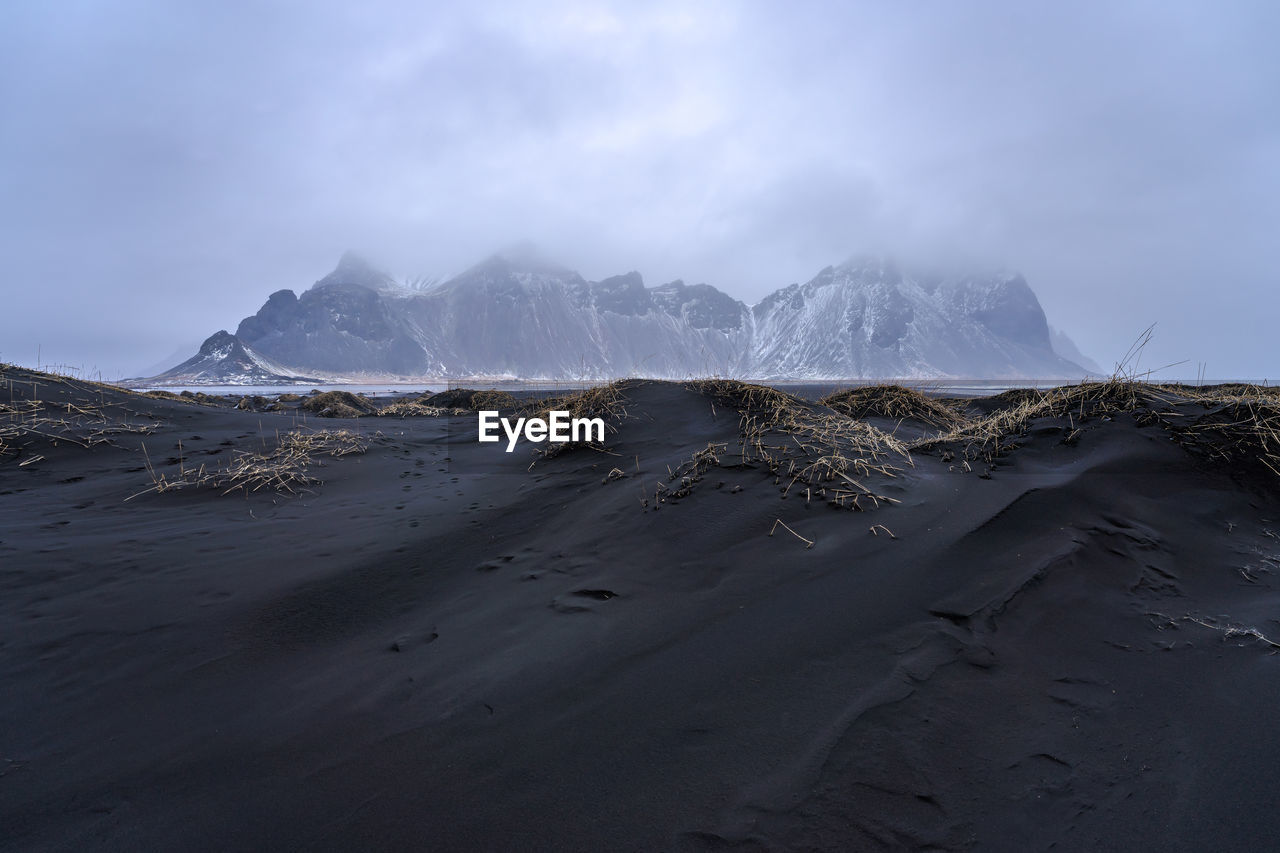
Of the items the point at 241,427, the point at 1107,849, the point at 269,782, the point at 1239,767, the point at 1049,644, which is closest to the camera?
the point at 1107,849

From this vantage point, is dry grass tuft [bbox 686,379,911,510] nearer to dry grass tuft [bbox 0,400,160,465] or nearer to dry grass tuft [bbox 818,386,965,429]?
dry grass tuft [bbox 818,386,965,429]

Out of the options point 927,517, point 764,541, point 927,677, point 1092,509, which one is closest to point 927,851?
point 927,677

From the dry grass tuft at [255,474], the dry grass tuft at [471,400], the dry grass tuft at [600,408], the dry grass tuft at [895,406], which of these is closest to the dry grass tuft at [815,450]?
the dry grass tuft at [600,408]

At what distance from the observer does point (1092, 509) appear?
3.79m

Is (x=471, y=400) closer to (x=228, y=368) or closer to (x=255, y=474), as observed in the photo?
(x=255, y=474)

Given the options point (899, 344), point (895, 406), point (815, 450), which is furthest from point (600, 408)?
point (899, 344)

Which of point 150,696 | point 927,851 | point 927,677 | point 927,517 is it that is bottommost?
point 150,696

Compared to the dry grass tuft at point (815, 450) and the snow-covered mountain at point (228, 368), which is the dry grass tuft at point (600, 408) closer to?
the dry grass tuft at point (815, 450)

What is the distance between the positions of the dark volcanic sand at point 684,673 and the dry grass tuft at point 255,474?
1.32 meters

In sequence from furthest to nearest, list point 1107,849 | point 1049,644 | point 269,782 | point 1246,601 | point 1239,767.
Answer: point 1246,601 < point 1049,644 < point 269,782 < point 1239,767 < point 1107,849

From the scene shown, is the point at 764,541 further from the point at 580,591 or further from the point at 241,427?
the point at 241,427

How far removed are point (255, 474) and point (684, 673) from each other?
665 centimetres

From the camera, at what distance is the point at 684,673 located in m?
2.51

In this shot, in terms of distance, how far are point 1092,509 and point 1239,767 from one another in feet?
7.91
